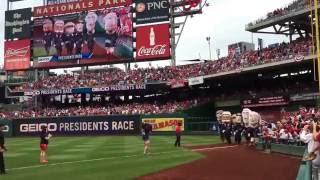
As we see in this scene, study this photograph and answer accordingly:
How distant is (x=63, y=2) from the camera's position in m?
66.4

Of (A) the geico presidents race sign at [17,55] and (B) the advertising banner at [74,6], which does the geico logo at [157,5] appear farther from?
(A) the geico presidents race sign at [17,55]

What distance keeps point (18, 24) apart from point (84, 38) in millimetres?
10844

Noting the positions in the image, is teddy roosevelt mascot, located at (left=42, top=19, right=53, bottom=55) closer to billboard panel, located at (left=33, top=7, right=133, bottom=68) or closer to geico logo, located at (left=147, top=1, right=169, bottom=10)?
billboard panel, located at (left=33, top=7, right=133, bottom=68)

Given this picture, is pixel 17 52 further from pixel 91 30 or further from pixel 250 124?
pixel 250 124

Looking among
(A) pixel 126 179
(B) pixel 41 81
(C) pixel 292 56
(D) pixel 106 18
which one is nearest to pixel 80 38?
(D) pixel 106 18

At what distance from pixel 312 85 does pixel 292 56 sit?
3417mm

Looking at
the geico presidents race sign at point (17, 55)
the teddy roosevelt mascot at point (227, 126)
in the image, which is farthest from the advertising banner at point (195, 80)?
the geico presidents race sign at point (17, 55)

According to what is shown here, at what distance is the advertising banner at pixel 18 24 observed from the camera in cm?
6769

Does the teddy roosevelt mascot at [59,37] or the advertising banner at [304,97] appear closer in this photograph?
the advertising banner at [304,97]

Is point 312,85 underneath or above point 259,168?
above

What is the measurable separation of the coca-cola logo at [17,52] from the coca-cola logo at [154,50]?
645 inches

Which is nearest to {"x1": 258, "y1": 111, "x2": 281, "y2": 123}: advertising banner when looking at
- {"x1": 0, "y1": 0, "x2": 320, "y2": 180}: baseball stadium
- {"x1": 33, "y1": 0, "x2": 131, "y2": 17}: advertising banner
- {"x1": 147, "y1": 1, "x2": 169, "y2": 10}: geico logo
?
{"x1": 0, "y1": 0, "x2": 320, "y2": 180}: baseball stadium

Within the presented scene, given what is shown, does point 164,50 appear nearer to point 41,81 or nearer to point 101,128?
point 101,128

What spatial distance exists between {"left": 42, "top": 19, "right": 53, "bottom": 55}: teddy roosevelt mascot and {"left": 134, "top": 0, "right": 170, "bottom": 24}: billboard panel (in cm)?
1205
